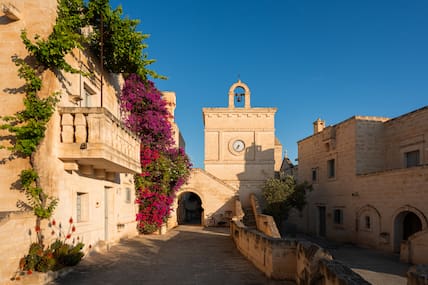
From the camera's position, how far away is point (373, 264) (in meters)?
13.7

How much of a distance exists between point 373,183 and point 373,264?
5.44 m

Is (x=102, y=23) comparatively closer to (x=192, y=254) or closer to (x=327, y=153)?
(x=192, y=254)

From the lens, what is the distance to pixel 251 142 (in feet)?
92.5

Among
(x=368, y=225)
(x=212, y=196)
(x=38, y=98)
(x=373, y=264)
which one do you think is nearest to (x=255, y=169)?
(x=212, y=196)

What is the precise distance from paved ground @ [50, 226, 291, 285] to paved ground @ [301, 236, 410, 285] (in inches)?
201

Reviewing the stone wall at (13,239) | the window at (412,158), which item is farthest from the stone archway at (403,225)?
the stone wall at (13,239)

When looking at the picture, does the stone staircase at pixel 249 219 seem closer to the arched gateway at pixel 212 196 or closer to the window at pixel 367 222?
the arched gateway at pixel 212 196

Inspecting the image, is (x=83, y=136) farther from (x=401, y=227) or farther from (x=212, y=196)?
(x=401, y=227)

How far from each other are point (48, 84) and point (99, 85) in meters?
3.73

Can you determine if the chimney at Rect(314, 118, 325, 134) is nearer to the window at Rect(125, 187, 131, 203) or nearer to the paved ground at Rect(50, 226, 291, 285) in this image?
the paved ground at Rect(50, 226, 291, 285)

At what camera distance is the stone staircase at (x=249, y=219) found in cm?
2120

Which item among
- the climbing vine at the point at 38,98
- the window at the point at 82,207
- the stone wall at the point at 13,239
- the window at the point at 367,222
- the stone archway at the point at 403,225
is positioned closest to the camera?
the stone wall at the point at 13,239

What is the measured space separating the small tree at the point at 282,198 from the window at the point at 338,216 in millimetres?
Answer: 2232

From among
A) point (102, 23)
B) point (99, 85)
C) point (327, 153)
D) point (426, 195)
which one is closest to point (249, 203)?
point (327, 153)
